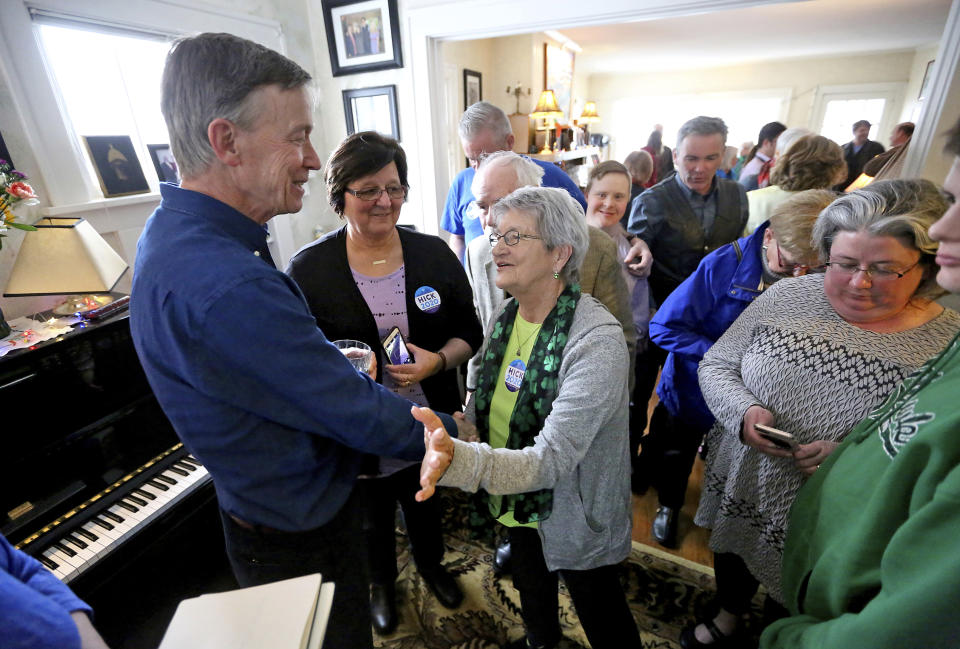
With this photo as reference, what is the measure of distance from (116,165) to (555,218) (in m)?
2.28

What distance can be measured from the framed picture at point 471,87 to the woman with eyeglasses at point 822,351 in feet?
14.8

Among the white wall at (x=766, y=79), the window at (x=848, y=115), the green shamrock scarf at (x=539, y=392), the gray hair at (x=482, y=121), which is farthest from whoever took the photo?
the window at (x=848, y=115)

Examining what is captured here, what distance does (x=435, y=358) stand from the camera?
1423mm

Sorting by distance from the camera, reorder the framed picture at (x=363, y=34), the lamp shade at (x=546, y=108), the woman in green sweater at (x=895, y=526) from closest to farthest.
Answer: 1. the woman in green sweater at (x=895, y=526)
2. the framed picture at (x=363, y=34)
3. the lamp shade at (x=546, y=108)

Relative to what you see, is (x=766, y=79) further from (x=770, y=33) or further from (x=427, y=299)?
(x=427, y=299)

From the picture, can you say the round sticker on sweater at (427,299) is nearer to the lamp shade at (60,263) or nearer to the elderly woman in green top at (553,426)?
the elderly woman in green top at (553,426)

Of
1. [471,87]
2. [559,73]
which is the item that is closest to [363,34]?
[471,87]

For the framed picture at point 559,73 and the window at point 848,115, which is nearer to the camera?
the framed picture at point 559,73

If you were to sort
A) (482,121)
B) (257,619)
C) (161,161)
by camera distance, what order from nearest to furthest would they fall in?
1. (257,619)
2. (161,161)
3. (482,121)

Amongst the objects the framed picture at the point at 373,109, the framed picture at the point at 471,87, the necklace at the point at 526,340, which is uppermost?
the framed picture at the point at 471,87

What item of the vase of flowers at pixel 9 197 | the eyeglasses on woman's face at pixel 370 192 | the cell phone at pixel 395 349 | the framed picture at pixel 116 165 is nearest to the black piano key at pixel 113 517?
the vase of flowers at pixel 9 197

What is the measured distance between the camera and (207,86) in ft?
2.49

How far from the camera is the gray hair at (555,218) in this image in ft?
3.99

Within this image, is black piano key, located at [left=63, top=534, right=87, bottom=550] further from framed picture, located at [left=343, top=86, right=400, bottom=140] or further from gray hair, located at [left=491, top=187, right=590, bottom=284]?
framed picture, located at [left=343, top=86, right=400, bottom=140]
